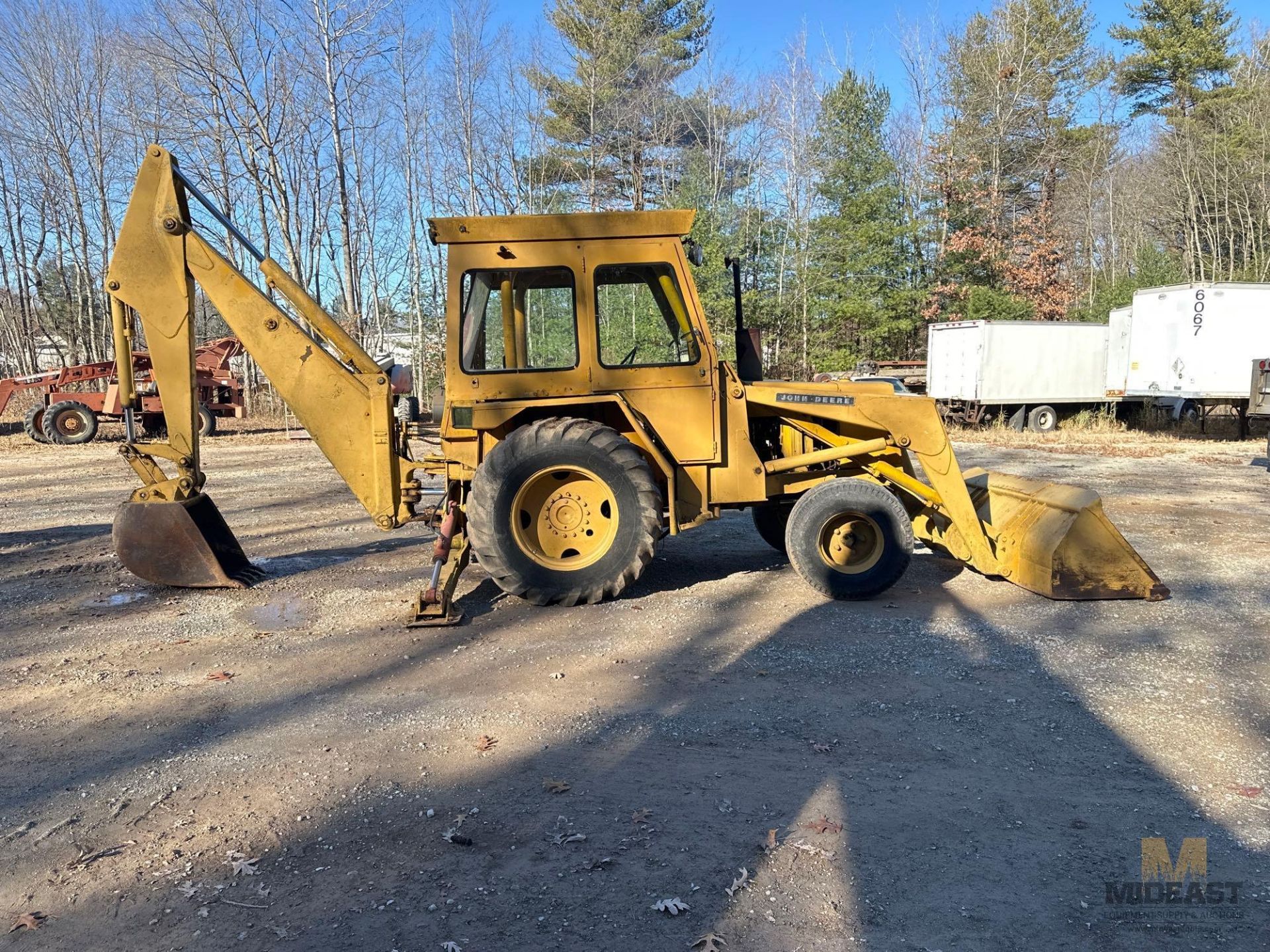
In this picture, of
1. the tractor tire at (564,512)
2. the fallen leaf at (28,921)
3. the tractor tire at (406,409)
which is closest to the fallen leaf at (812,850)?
the fallen leaf at (28,921)

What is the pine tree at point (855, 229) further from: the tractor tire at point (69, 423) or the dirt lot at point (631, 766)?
the dirt lot at point (631, 766)

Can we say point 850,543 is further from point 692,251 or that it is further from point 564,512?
point 692,251

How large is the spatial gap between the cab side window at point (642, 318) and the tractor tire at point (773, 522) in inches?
78.0

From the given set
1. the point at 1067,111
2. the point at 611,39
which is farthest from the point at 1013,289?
the point at 611,39

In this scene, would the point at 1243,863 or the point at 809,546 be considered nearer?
the point at 1243,863

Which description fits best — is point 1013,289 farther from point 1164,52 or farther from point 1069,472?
point 1069,472

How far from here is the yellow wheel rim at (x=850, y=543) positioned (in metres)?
6.26

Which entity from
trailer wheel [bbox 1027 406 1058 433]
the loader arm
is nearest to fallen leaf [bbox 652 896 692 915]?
the loader arm

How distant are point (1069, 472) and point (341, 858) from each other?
45.4 ft

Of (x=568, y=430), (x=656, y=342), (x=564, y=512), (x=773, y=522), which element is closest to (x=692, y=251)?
(x=656, y=342)

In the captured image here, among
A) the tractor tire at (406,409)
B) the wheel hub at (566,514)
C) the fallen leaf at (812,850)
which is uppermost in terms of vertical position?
the tractor tire at (406,409)

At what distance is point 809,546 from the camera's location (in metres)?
6.19

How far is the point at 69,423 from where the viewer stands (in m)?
19.2

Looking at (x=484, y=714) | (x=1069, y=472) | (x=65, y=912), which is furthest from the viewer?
(x=1069, y=472)
